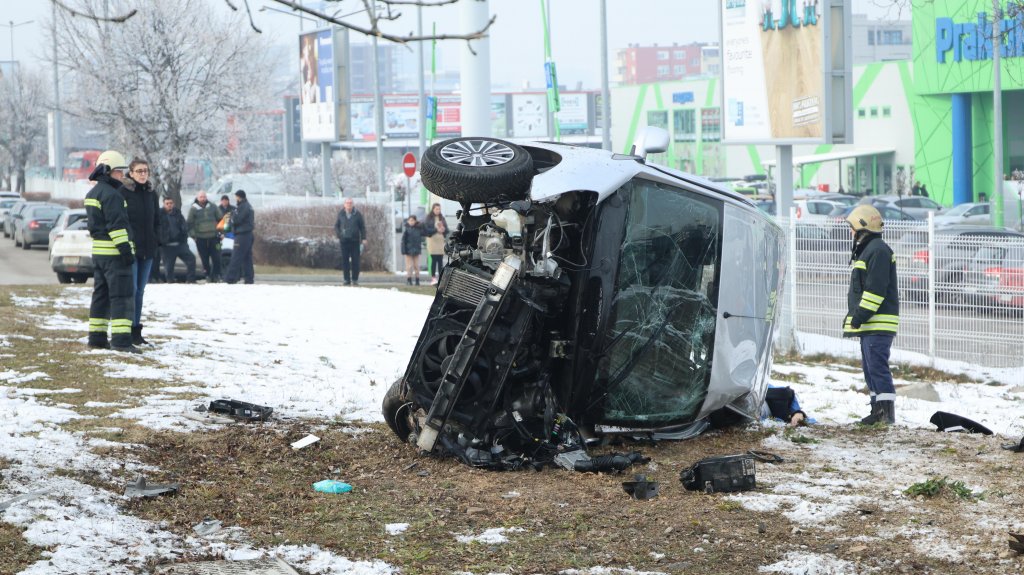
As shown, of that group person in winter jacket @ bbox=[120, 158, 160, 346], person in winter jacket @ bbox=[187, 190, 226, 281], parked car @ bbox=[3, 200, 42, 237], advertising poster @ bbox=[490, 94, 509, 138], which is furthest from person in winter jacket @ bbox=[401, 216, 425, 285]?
advertising poster @ bbox=[490, 94, 509, 138]

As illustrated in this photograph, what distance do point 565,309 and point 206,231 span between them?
15.8m

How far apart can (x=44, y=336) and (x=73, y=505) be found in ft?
20.3

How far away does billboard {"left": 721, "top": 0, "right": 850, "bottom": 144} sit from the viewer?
→ 52.5 ft

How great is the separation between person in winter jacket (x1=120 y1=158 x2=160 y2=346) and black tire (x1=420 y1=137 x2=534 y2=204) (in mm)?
4462

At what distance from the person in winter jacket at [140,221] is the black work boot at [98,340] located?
0.30 meters

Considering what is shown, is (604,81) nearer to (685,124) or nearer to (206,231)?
(206,231)

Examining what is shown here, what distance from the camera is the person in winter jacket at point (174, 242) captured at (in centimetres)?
2105

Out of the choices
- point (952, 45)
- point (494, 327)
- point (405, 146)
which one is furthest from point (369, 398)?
point (405, 146)

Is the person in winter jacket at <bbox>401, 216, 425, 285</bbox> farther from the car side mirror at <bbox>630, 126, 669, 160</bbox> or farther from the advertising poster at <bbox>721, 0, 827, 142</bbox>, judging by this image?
the car side mirror at <bbox>630, 126, 669, 160</bbox>

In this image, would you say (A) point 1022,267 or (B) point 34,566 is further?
(A) point 1022,267

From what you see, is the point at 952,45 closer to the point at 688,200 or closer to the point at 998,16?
the point at 998,16

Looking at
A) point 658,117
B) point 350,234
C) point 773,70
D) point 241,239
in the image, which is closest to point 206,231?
point 241,239

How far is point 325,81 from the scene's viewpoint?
37.4 metres

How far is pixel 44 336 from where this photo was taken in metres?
11.2
